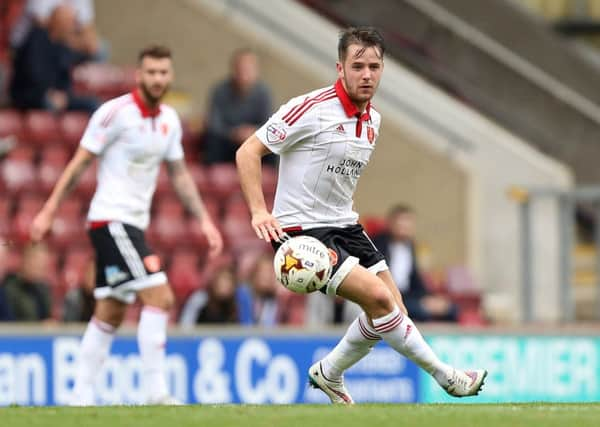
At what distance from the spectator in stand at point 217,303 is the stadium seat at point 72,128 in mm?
→ 2984

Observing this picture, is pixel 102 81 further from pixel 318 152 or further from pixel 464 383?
pixel 464 383

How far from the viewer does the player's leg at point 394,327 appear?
8023 mm

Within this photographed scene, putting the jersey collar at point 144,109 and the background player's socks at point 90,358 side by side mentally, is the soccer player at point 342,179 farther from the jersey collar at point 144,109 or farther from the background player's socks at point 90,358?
the background player's socks at point 90,358

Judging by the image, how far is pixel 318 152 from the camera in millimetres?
8141

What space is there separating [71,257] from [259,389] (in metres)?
3.05

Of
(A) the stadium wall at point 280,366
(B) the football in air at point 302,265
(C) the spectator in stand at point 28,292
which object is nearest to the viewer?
(B) the football in air at point 302,265

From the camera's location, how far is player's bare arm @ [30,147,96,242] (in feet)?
31.1

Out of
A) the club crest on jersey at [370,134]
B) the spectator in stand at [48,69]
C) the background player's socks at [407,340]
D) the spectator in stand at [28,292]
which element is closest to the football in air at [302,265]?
the background player's socks at [407,340]

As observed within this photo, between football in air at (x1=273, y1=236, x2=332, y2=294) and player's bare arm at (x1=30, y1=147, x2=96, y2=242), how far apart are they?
224cm

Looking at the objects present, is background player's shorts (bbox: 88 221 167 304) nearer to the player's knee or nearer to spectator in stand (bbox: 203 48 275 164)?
the player's knee

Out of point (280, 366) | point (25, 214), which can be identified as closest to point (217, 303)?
point (280, 366)

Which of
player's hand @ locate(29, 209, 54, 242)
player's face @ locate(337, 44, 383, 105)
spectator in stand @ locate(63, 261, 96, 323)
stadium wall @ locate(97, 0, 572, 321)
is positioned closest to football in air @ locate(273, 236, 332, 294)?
player's face @ locate(337, 44, 383, 105)

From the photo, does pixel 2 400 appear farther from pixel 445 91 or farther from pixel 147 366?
pixel 445 91

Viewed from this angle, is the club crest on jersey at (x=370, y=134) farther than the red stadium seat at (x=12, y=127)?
No
